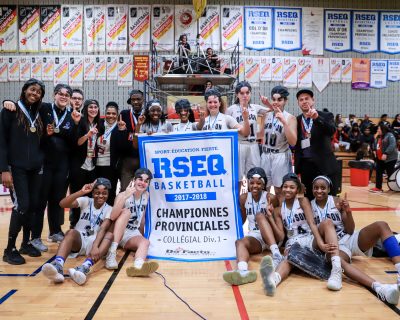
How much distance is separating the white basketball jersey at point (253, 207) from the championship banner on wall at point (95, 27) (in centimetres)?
1214

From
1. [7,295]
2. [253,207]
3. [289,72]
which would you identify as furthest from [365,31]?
[7,295]

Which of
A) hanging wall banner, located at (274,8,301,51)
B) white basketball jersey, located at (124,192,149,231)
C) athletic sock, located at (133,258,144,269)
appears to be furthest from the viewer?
hanging wall banner, located at (274,8,301,51)

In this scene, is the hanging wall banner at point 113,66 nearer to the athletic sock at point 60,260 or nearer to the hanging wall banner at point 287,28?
the hanging wall banner at point 287,28

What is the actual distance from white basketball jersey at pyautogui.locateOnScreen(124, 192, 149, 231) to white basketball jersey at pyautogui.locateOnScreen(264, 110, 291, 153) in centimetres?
163

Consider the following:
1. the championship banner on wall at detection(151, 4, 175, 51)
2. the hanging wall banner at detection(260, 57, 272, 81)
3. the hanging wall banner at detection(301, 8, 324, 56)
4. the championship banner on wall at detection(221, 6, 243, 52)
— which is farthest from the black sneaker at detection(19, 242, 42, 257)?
the hanging wall banner at detection(301, 8, 324, 56)

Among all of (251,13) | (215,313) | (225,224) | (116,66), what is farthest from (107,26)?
(215,313)

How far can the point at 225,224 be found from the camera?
4.29m

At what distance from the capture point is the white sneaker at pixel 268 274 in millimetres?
3047

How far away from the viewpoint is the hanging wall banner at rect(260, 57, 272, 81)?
48.7ft

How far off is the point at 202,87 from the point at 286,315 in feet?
38.0

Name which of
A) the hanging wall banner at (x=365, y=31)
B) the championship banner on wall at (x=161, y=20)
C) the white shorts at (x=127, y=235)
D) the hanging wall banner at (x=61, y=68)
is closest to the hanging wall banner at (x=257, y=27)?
the championship banner on wall at (x=161, y=20)

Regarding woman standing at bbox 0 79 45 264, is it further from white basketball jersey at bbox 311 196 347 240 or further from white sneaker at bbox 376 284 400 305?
white sneaker at bbox 376 284 400 305

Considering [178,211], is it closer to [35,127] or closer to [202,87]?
[35,127]

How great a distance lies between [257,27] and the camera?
14.8 meters
